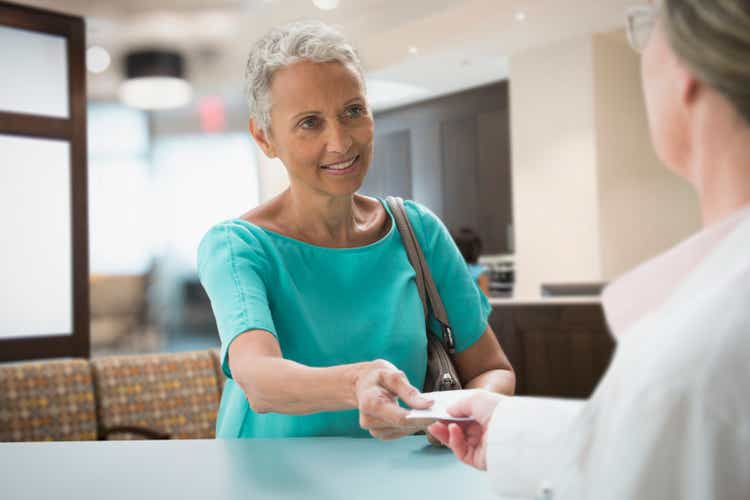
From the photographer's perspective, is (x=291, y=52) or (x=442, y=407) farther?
(x=291, y=52)

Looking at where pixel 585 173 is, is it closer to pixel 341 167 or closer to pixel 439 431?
pixel 341 167

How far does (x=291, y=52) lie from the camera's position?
1.33 metres

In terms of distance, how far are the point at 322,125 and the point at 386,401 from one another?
581 millimetres

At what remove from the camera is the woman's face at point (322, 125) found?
1.34 metres

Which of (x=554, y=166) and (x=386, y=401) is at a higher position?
(x=554, y=166)

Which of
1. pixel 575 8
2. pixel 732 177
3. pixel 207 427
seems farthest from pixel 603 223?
pixel 732 177

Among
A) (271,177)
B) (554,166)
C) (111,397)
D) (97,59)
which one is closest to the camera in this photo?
(111,397)

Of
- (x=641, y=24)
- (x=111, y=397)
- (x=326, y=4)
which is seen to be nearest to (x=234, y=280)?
(x=641, y=24)

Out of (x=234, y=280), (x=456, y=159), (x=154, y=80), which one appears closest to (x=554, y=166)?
(x=456, y=159)

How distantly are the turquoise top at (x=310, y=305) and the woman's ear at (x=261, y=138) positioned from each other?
172mm

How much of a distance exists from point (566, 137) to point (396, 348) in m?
5.38

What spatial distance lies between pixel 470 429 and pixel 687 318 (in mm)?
460

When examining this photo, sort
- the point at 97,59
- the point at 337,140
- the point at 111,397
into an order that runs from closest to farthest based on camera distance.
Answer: the point at 337,140 < the point at 111,397 < the point at 97,59

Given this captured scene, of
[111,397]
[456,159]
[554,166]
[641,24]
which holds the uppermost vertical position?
[456,159]
